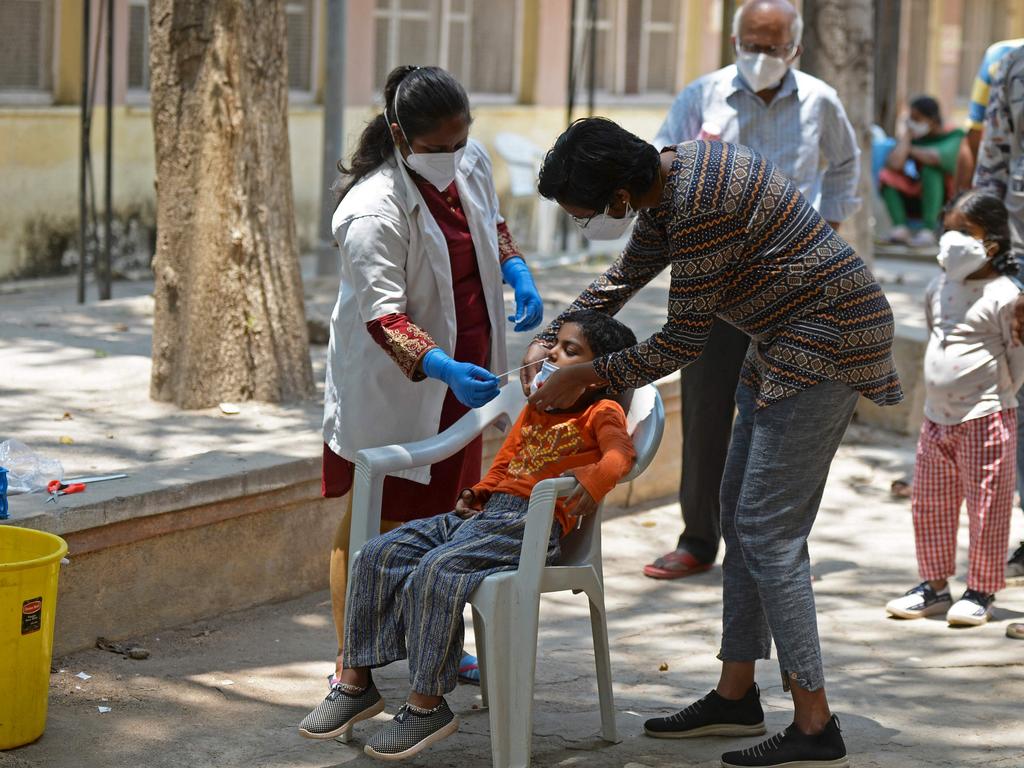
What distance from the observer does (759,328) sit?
3.66 m

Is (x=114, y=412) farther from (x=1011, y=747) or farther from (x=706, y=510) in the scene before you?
(x=1011, y=747)

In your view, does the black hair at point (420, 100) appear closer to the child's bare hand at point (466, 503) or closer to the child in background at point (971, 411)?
the child's bare hand at point (466, 503)

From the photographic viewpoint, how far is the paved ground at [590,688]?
3951 millimetres

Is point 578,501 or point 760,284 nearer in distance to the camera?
point 760,284

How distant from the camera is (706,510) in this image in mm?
5637

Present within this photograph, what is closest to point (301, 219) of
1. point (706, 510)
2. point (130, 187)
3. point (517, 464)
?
point (130, 187)

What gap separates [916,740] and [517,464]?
4.25ft

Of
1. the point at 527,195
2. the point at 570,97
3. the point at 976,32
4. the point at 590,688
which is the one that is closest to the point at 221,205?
the point at 590,688

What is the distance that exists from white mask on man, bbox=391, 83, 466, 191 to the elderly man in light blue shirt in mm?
1407

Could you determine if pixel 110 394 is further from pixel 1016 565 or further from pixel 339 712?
pixel 1016 565

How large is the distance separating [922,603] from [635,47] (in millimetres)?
11226

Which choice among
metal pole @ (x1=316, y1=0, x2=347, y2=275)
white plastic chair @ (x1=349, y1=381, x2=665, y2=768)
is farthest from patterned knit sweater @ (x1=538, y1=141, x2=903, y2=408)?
metal pole @ (x1=316, y1=0, x2=347, y2=275)

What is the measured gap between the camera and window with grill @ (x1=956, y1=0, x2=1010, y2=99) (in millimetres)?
19719

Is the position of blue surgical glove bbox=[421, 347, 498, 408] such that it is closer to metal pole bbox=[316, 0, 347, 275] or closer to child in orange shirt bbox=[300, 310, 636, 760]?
child in orange shirt bbox=[300, 310, 636, 760]
